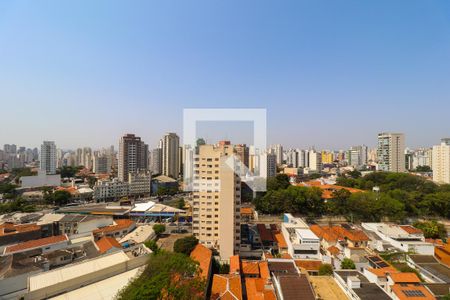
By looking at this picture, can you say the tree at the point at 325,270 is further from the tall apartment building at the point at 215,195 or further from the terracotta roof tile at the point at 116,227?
the terracotta roof tile at the point at 116,227

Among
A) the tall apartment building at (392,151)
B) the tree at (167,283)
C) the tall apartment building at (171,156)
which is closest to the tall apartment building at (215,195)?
the tree at (167,283)

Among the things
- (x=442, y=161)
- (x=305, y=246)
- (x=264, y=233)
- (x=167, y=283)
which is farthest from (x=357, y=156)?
(x=167, y=283)

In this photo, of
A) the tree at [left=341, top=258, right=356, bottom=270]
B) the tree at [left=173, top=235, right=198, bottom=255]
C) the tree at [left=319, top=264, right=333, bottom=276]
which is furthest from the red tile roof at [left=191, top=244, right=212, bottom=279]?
the tree at [left=341, top=258, right=356, bottom=270]

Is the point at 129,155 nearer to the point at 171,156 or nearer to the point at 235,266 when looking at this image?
the point at 171,156

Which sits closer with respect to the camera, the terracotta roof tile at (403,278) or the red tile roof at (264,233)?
the terracotta roof tile at (403,278)

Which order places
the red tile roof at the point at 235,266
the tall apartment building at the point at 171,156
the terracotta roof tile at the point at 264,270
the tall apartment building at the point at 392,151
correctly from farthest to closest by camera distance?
the tall apartment building at the point at 171,156 → the tall apartment building at the point at 392,151 → the red tile roof at the point at 235,266 → the terracotta roof tile at the point at 264,270

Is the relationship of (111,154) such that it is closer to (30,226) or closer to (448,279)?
(30,226)

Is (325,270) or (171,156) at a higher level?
(171,156)

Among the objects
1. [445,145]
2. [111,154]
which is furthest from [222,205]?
[111,154]
